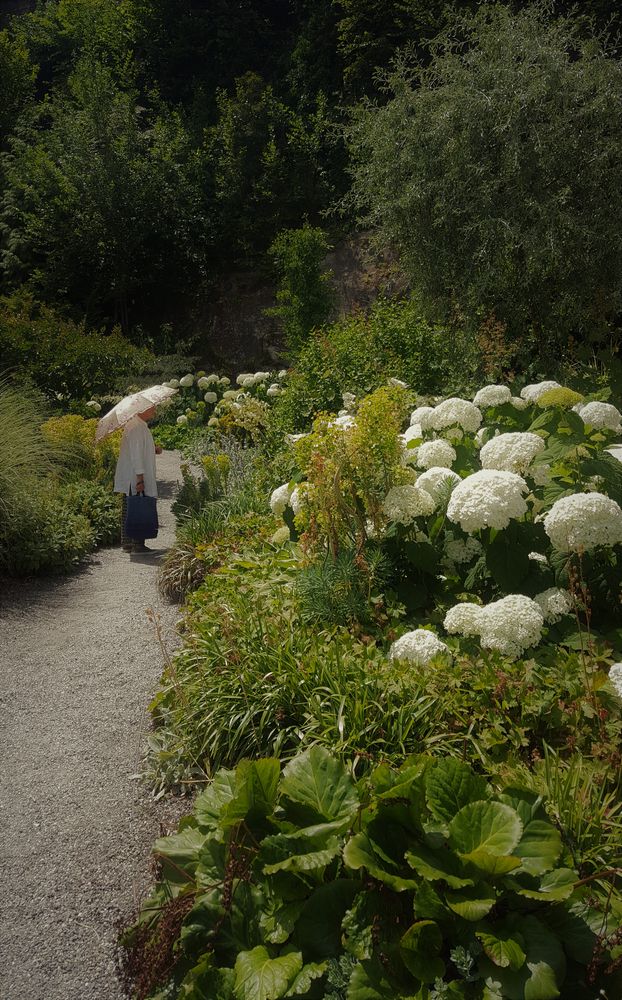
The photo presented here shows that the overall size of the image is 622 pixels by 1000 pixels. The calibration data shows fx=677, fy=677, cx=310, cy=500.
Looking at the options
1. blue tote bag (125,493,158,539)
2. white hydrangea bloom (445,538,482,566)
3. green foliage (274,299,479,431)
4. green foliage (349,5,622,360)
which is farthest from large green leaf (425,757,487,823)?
green foliage (349,5,622,360)

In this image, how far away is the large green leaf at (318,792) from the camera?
206cm

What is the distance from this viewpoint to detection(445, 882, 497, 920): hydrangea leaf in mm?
1665

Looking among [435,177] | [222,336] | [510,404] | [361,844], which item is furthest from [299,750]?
[222,336]

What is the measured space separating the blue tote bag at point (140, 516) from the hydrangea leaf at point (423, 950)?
224 inches

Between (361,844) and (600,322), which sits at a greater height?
(600,322)

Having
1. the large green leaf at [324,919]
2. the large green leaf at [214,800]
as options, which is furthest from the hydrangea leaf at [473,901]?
the large green leaf at [214,800]

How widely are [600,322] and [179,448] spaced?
24.0ft

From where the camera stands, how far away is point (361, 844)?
1.89m

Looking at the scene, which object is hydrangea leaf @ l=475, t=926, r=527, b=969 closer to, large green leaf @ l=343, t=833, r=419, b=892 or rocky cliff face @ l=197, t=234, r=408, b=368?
large green leaf @ l=343, t=833, r=419, b=892

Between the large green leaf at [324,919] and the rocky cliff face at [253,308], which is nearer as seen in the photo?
the large green leaf at [324,919]

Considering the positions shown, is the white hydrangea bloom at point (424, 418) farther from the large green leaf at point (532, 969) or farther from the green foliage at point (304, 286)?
the green foliage at point (304, 286)

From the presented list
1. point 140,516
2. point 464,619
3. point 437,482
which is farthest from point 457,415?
point 140,516

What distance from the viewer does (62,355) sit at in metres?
11.8

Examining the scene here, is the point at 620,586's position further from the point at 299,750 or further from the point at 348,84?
the point at 348,84
